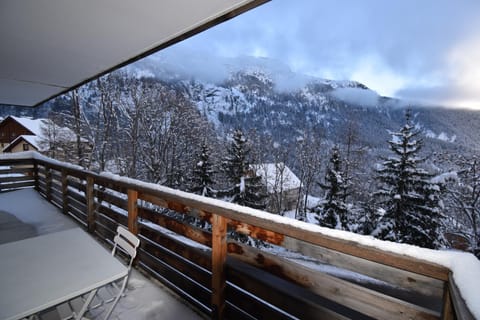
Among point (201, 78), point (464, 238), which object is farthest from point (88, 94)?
point (201, 78)

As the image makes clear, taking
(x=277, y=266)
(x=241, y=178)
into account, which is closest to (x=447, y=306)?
(x=277, y=266)

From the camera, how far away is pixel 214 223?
158cm

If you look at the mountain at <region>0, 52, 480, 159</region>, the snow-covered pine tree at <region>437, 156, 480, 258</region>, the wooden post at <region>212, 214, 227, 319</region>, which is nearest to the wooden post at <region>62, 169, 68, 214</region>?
the wooden post at <region>212, 214, 227, 319</region>

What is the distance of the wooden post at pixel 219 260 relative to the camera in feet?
5.17

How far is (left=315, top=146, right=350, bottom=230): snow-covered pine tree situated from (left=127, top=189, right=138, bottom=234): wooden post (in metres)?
11.4

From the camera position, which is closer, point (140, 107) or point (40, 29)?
point (40, 29)

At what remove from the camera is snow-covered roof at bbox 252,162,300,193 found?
16.4m

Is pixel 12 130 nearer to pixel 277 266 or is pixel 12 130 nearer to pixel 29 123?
pixel 29 123

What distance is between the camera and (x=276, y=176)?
16.6 metres

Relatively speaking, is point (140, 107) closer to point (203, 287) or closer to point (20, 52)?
point (20, 52)

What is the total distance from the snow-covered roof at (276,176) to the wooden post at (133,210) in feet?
44.5

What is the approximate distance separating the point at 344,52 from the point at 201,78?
2256cm

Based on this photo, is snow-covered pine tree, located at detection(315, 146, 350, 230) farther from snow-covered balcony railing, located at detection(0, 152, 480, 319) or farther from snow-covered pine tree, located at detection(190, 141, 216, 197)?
snow-covered balcony railing, located at detection(0, 152, 480, 319)

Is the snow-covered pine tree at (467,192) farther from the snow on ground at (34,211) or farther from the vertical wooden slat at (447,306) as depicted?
the snow on ground at (34,211)
